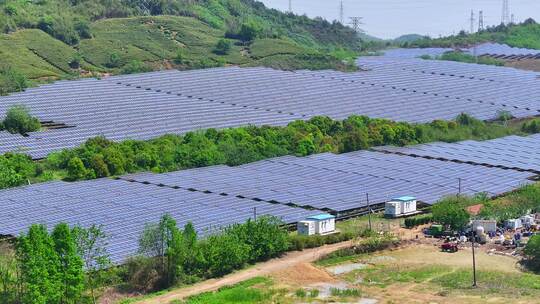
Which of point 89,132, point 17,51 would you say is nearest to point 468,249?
point 89,132

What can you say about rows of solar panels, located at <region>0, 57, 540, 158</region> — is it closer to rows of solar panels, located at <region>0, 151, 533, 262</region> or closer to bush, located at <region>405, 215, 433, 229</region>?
rows of solar panels, located at <region>0, 151, 533, 262</region>

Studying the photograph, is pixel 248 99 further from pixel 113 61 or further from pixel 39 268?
pixel 39 268

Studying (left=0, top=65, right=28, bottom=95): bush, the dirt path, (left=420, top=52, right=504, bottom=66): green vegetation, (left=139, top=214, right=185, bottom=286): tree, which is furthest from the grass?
(left=420, top=52, right=504, bottom=66): green vegetation

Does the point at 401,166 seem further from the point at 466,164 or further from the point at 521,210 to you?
the point at 521,210

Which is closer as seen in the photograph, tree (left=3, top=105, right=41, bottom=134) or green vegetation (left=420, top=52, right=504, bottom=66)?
tree (left=3, top=105, right=41, bottom=134)

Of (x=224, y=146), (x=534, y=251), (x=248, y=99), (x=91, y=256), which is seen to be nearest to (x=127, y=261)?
(x=91, y=256)

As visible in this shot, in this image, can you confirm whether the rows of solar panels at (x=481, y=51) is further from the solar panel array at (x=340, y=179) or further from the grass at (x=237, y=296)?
the grass at (x=237, y=296)
